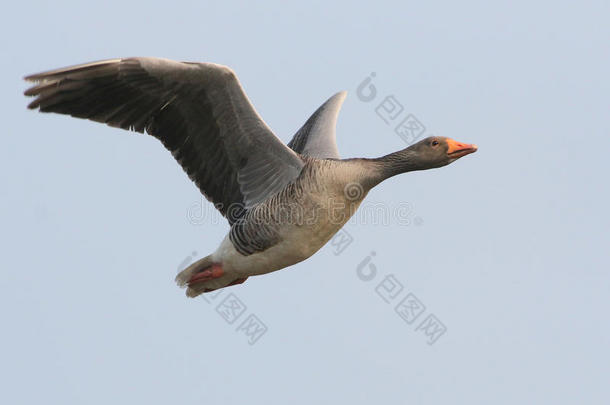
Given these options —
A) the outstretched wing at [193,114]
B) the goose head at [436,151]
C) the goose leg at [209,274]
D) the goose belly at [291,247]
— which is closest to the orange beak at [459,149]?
the goose head at [436,151]

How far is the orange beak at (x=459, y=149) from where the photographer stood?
1069cm

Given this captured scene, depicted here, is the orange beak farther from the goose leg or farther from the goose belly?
the goose leg

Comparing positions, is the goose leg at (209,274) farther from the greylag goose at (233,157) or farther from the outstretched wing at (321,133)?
the outstretched wing at (321,133)

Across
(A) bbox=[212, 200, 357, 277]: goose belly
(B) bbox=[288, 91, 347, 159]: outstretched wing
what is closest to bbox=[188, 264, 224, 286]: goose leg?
(A) bbox=[212, 200, 357, 277]: goose belly

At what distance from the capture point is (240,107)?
33.8ft

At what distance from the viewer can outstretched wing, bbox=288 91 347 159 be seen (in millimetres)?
12586

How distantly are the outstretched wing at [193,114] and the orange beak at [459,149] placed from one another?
5.06 feet

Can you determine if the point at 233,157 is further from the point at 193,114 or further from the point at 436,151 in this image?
the point at 436,151

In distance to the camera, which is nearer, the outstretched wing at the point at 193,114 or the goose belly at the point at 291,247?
the outstretched wing at the point at 193,114

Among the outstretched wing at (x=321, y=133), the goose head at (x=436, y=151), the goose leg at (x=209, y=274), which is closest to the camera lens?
the goose head at (x=436, y=151)

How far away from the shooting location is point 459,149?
35.1 ft

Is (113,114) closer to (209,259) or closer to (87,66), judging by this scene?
(87,66)

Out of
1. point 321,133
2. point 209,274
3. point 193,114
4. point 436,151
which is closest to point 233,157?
point 193,114

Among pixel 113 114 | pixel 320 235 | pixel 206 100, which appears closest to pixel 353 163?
pixel 320 235
